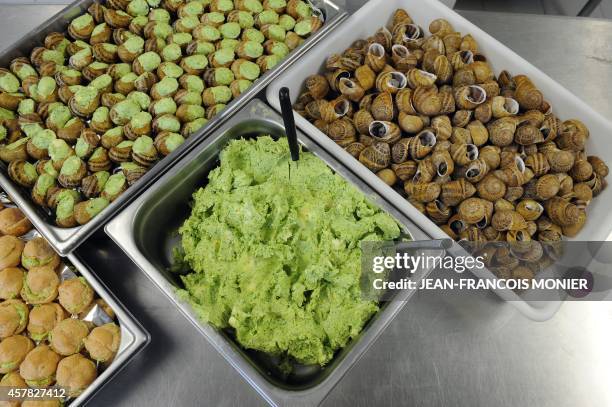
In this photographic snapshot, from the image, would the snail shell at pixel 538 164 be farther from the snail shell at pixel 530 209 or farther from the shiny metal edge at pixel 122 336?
the shiny metal edge at pixel 122 336

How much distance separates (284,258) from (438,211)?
0.45 meters

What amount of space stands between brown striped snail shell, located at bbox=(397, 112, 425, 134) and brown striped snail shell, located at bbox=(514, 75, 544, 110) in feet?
1.04

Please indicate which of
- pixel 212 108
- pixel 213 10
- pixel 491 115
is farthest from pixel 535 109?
pixel 213 10

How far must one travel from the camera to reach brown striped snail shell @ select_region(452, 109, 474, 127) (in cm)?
126

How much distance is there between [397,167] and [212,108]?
63cm

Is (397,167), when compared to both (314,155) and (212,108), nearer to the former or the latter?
(314,155)

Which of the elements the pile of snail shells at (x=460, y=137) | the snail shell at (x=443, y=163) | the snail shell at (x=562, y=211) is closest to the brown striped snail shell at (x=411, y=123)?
the pile of snail shells at (x=460, y=137)

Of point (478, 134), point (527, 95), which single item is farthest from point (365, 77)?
point (527, 95)

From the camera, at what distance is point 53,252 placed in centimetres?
125

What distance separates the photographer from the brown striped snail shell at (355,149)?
1257mm

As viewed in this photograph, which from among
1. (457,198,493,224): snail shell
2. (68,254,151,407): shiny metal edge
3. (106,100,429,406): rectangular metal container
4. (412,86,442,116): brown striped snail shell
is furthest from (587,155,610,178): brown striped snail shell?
(68,254,151,407): shiny metal edge

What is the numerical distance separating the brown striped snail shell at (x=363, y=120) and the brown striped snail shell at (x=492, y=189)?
0.37 m

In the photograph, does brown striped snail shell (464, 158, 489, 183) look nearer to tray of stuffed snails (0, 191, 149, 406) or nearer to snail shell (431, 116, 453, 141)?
snail shell (431, 116, 453, 141)

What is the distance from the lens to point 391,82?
4.35ft
